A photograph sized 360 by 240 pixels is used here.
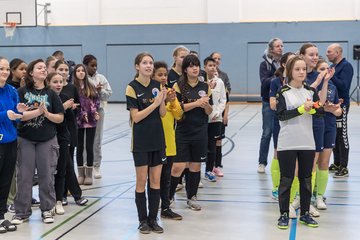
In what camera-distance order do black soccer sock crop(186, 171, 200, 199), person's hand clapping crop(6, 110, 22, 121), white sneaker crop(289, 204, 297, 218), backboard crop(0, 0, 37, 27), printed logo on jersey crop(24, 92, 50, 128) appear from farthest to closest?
backboard crop(0, 0, 37, 27) < black soccer sock crop(186, 171, 200, 199) < white sneaker crop(289, 204, 297, 218) < printed logo on jersey crop(24, 92, 50, 128) < person's hand clapping crop(6, 110, 22, 121)

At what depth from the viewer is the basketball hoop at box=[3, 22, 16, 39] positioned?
18125 mm

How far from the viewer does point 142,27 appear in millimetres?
18594

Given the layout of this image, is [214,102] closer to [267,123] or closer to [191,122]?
[267,123]

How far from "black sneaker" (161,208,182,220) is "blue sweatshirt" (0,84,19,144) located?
1.59 m

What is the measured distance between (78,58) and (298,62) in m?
15.7

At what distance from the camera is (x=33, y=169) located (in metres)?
4.63

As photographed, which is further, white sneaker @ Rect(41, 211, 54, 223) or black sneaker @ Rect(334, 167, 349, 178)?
black sneaker @ Rect(334, 167, 349, 178)

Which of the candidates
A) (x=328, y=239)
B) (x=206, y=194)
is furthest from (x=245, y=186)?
(x=328, y=239)

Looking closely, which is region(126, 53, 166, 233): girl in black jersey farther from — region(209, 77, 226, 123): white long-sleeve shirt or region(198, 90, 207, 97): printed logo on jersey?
region(209, 77, 226, 123): white long-sleeve shirt

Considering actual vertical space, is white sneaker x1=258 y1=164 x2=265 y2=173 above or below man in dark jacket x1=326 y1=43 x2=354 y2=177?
below

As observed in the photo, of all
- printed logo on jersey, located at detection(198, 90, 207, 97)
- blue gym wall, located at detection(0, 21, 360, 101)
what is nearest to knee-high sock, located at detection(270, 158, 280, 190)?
printed logo on jersey, located at detection(198, 90, 207, 97)

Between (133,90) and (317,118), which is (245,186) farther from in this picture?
(133,90)

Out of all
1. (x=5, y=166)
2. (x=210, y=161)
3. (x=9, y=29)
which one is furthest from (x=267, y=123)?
(x=9, y=29)

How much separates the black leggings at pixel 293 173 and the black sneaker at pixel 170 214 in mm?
1005
